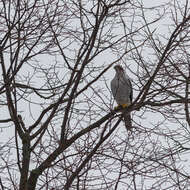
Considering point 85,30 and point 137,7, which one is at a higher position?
point 137,7

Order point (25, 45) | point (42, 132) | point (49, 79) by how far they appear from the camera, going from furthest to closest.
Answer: point (49, 79) < point (25, 45) < point (42, 132)

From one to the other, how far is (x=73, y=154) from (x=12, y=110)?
0.79 meters

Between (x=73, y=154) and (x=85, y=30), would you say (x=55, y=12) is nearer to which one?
(x=85, y=30)

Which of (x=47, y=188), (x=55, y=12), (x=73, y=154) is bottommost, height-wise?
(x=47, y=188)

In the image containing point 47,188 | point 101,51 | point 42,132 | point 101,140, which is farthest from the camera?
point 101,51

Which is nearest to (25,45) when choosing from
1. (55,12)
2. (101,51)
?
(55,12)

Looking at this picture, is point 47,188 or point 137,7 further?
point 137,7

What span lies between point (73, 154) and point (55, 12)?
1.89 meters

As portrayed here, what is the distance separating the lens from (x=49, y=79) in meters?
6.20

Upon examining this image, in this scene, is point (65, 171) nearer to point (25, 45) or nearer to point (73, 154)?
point (73, 154)

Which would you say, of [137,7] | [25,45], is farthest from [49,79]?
[137,7]

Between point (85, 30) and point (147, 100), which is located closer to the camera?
point (147, 100)

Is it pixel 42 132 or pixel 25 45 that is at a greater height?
pixel 25 45

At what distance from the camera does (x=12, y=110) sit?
4973mm
